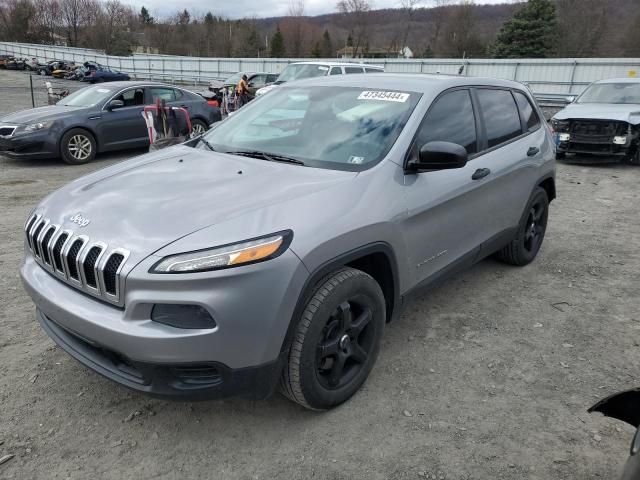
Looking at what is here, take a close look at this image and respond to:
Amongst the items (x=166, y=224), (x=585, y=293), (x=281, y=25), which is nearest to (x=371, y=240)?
(x=166, y=224)

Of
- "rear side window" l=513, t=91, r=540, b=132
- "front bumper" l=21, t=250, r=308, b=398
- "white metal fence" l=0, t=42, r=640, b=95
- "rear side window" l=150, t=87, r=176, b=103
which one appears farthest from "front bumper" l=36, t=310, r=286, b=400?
"white metal fence" l=0, t=42, r=640, b=95

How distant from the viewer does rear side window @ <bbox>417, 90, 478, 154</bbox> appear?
336 centimetres

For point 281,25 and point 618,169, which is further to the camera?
point 281,25

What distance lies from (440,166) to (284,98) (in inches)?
58.4

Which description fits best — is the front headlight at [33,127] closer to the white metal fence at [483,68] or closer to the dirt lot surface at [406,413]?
the dirt lot surface at [406,413]

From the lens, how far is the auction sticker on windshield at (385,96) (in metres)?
3.39

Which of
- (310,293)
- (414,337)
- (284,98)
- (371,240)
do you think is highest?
(284,98)

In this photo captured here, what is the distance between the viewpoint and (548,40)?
4284cm

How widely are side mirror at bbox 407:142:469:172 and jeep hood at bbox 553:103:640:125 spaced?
8.35 meters

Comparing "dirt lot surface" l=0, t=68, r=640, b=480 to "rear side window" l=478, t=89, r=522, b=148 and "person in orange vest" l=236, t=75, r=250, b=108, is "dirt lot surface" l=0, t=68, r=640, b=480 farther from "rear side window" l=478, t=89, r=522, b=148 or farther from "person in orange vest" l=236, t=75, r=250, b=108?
"person in orange vest" l=236, t=75, r=250, b=108

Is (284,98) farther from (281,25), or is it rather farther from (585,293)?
(281,25)

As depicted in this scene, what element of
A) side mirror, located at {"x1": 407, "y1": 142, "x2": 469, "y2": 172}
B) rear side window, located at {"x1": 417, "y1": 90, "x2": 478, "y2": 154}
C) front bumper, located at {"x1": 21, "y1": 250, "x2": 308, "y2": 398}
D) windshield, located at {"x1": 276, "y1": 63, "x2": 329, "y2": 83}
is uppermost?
windshield, located at {"x1": 276, "y1": 63, "x2": 329, "y2": 83}

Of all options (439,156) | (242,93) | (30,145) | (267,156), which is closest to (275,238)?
(267,156)

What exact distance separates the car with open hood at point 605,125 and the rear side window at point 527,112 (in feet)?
19.9
